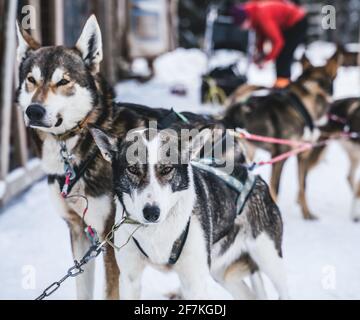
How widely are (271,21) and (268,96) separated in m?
2.03

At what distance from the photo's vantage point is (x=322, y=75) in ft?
13.5

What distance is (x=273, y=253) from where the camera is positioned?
86.7 inches

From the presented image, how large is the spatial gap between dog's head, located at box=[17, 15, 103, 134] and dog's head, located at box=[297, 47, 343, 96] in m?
2.37

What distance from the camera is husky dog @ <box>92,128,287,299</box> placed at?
5.71 ft

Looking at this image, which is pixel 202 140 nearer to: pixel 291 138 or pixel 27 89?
pixel 27 89

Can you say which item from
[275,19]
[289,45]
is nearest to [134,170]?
[275,19]

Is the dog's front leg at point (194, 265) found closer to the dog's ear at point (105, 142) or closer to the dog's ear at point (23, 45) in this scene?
the dog's ear at point (105, 142)

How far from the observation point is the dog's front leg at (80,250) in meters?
2.27

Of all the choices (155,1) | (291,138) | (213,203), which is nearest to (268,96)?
(291,138)

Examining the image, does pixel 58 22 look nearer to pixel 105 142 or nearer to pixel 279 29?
pixel 279 29

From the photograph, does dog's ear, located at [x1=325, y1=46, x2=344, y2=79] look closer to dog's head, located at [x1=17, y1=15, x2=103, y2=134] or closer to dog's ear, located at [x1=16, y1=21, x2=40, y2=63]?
dog's head, located at [x1=17, y1=15, x2=103, y2=134]

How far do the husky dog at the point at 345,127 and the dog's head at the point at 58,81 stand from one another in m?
2.55

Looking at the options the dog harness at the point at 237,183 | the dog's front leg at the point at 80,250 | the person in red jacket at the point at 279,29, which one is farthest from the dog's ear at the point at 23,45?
the person in red jacket at the point at 279,29

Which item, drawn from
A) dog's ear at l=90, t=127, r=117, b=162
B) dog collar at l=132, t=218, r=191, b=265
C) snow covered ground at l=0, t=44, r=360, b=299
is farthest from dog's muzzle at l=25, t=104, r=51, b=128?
snow covered ground at l=0, t=44, r=360, b=299
